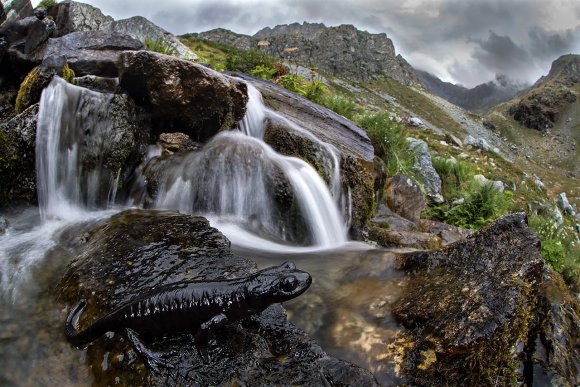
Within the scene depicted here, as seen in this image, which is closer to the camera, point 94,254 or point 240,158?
point 94,254

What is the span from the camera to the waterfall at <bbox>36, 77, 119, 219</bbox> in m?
6.33

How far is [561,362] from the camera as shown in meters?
3.61

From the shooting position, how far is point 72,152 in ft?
21.4

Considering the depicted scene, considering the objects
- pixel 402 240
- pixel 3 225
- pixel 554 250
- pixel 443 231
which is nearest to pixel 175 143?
pixel 3 225

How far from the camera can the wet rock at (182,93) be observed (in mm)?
7324

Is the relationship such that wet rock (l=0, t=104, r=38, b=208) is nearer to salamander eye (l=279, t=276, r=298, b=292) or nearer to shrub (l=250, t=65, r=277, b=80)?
salamander eye (l=279, t=276, r=298, b=292)

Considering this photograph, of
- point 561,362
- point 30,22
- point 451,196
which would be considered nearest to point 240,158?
point 561,362

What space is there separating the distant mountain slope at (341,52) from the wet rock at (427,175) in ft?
480

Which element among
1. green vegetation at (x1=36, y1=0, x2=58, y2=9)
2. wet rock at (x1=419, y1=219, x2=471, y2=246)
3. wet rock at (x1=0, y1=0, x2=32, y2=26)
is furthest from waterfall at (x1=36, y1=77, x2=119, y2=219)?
green vegetation at (x1=36, y1=0, x2=58, y2=9)

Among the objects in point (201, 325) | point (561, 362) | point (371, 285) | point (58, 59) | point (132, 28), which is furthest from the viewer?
point (132, 28)

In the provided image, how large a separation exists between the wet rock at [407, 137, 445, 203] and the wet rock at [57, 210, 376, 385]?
1078 cm

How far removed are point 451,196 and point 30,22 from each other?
44.5 feet

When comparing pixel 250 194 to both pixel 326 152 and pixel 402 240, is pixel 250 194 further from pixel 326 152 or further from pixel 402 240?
pixel 402 240

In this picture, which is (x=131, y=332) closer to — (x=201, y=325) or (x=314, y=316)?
(x=201, y=325)
